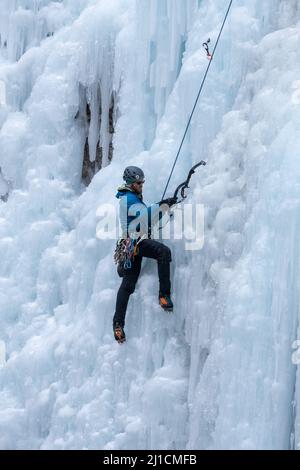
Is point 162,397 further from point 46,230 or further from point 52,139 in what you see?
point 52,139

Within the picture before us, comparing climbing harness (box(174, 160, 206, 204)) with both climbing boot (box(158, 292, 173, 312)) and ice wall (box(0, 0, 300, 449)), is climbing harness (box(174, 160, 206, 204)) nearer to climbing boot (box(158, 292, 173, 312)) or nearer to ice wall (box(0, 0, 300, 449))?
ice wall (box(0, 0, 300, 449))

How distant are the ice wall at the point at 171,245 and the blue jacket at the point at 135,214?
0.38 meters

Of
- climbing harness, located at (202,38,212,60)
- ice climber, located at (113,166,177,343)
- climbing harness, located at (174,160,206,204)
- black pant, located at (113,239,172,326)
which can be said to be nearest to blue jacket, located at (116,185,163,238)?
ice climber, located at (113,166,177,343)

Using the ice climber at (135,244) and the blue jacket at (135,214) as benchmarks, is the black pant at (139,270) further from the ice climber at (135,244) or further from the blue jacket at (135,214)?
the blue jacket at (135,214)

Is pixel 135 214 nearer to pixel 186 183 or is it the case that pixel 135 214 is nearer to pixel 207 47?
pixel 186 183

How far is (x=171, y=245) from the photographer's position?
654 centimetres

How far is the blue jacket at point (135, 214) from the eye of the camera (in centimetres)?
635

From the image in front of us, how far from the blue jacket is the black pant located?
0.41 feet

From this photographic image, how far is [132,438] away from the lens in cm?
643

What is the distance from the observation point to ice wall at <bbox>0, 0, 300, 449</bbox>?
5.43 metres

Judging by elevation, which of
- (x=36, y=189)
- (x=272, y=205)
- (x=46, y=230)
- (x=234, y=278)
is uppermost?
(x=36, y=189)

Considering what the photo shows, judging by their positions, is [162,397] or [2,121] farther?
[2,121]

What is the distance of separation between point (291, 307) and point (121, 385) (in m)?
2.05
